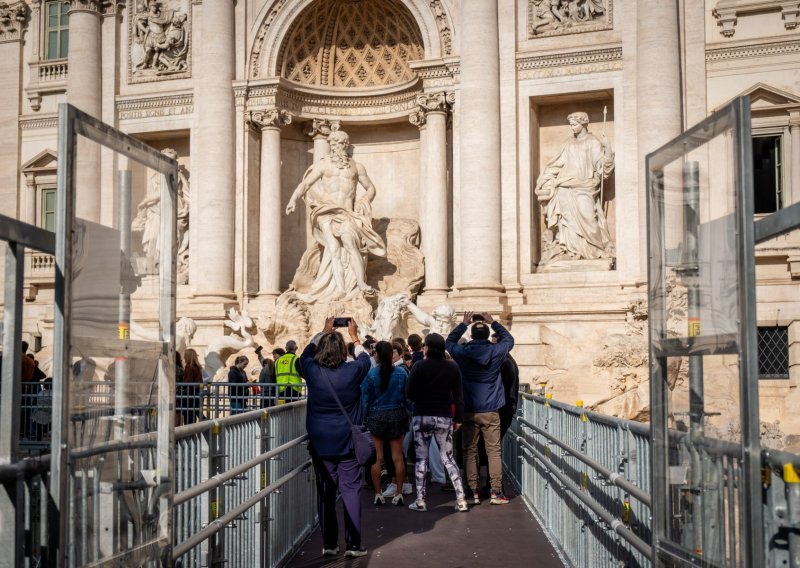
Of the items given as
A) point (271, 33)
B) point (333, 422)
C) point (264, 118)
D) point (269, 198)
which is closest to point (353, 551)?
point (333, 422)

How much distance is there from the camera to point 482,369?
11.0 m

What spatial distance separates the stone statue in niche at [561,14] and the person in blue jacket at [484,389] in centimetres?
1170

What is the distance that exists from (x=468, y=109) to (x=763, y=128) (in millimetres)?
5928

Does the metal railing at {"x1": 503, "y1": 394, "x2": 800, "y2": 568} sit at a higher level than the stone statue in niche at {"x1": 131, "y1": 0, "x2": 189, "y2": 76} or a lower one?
lower

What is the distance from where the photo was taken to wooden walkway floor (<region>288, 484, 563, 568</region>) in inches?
339

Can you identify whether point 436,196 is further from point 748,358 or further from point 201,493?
point 748,358

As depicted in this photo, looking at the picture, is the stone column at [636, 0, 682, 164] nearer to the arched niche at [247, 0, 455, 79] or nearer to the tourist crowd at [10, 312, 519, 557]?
the arched niche at [247, 0, 455, 79]

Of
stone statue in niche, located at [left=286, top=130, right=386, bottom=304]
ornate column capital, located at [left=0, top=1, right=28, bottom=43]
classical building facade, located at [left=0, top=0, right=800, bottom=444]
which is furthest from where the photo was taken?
ornate column capital, located at [left=0, top=1, right=28, bottom=43]

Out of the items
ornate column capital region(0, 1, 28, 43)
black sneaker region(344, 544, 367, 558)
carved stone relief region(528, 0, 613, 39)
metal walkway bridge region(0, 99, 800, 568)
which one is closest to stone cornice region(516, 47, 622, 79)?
carved stone relief region(528, 0, 613, 39)

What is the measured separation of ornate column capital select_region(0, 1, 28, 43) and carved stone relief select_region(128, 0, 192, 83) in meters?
3.70

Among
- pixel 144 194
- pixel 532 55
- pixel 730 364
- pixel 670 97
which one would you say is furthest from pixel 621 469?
pixel 532 55

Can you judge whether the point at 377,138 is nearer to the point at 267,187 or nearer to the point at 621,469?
the point at 267,187

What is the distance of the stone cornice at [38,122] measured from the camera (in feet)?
84.8

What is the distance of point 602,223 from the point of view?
68.4 feet
